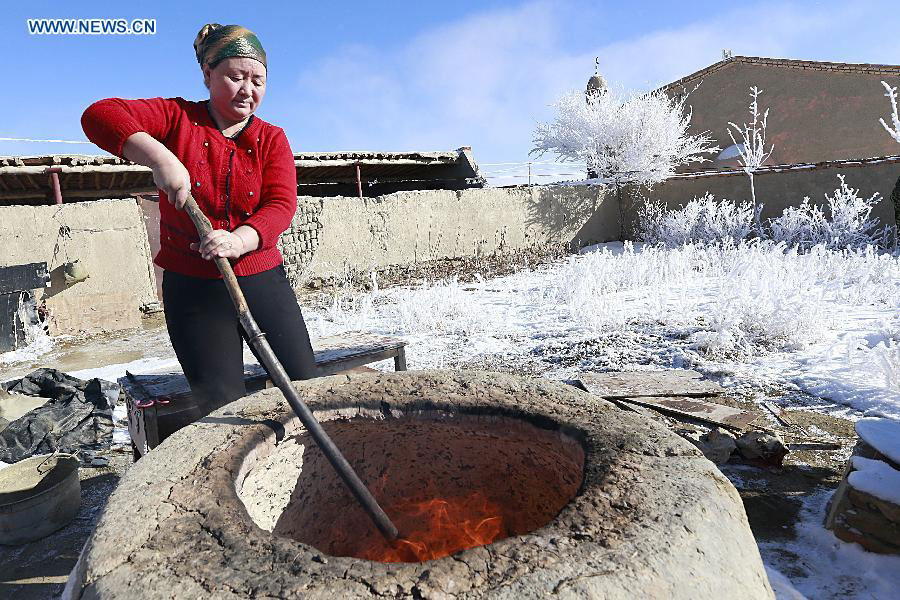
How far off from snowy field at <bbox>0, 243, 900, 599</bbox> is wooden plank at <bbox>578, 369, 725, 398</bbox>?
25cm

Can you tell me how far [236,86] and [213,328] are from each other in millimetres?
798

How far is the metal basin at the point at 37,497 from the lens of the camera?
2728 mm

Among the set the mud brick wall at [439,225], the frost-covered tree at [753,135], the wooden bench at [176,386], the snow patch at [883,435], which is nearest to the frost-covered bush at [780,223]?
the mud brick wall at [439,225]

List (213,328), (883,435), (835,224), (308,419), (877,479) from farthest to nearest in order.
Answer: (835,224) < (883,435) < (877,479) < (213,328) < (308,419)

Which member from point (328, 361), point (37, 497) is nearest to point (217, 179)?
point (328, 361)

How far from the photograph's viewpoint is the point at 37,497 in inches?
109

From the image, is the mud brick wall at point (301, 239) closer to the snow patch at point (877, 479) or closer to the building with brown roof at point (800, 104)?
the snow patch at point (877, 479)

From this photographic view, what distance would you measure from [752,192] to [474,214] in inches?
242

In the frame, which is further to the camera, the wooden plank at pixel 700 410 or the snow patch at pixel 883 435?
the wooden plank at pixel 700 410

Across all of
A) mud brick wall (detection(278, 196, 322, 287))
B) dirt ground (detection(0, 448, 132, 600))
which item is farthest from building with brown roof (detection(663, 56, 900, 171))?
dirt ground (detection(0, 448, 132, 600))

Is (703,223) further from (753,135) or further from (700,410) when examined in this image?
(700,410)

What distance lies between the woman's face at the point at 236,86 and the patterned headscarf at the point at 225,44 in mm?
19

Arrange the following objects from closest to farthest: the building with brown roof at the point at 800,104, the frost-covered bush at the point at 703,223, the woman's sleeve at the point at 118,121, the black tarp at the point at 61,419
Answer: the woman's sleeve at the point at 118,121, the black tarp at the point at 61,419, the frost-covered bush at the point at 703,223, the building with brown roof at the point at 800,104

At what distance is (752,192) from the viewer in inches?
476
